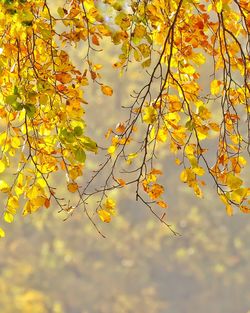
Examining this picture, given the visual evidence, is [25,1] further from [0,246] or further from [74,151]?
[0,246]

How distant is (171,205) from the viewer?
25500 mm

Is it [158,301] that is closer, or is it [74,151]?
[74,151]

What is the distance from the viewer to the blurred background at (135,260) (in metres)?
22.8

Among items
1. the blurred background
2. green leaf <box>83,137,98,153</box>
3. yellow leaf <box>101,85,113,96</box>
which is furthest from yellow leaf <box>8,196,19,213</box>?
the blurred background

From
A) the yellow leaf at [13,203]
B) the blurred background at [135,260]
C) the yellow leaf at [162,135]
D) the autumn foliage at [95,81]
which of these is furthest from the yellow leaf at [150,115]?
the blurred background at [135,260]

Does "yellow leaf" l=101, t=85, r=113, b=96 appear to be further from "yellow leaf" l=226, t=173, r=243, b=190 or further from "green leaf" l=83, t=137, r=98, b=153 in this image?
"yellow leaf" l=226, t=173, r=243, b=190

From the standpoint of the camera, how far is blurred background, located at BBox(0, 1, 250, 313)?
22828 mm

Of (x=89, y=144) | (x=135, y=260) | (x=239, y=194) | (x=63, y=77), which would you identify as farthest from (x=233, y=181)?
(x=135, y=260)

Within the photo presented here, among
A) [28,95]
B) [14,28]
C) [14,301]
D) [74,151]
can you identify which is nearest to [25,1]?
[14,28]

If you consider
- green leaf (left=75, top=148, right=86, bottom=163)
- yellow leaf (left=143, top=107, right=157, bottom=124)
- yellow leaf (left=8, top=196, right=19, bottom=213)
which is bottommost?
green leaf (left=75, top=148, right=86, bottom=163)

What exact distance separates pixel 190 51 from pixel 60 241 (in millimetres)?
21443

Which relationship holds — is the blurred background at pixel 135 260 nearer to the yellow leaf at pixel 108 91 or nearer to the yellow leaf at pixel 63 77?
the yellow leaf at pixel 108 91

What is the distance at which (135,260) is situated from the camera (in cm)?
2436

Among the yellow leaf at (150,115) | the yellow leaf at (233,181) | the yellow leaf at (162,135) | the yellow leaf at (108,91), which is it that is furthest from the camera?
the yellow leaf at (162,135)
